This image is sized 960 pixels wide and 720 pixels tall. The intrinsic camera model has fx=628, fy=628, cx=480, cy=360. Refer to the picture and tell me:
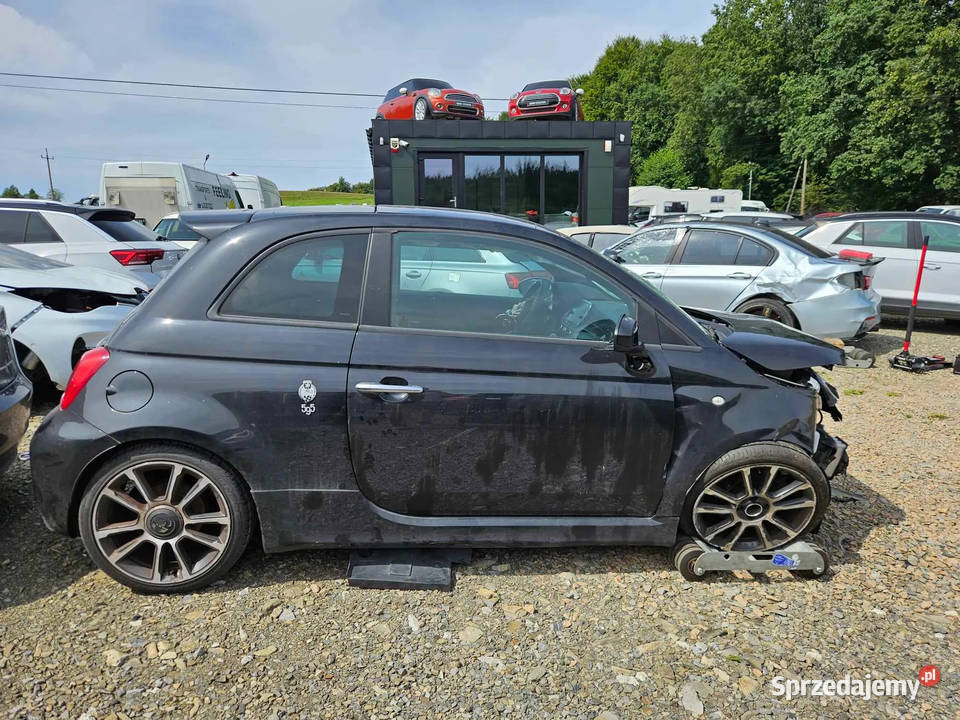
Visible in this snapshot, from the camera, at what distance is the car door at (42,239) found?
7.32m

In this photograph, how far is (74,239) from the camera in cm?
757

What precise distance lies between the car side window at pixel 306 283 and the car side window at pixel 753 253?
6.07 m

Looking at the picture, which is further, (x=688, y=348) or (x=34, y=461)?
(x=688, y=348)

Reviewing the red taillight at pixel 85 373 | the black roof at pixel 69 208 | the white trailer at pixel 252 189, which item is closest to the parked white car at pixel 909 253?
the red taillight at pixel 85 373

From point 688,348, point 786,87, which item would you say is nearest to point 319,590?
point 688,348

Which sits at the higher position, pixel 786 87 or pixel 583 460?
pixel 786 87

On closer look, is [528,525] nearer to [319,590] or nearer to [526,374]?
[526,374]

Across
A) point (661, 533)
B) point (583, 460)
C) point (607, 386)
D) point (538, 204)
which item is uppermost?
point (538, 204)

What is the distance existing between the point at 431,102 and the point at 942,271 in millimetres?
10768

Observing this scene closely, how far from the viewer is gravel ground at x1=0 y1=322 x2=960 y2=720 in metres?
2.24

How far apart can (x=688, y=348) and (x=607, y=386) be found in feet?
1.47

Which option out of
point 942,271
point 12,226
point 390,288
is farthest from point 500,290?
point 942,271

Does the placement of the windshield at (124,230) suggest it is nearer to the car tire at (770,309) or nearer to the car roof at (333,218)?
the car roof at (333,218)

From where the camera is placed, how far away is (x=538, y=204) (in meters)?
13.9
